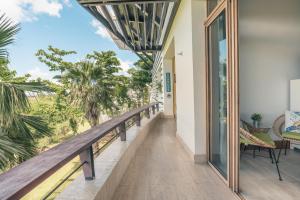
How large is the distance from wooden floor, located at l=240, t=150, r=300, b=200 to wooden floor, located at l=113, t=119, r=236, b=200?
27cm

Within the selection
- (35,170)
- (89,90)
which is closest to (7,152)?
(35,170)

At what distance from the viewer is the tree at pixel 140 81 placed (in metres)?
14.9

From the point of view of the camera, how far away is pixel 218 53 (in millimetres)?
2902

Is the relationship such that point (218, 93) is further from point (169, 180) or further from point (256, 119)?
point (256, 119)

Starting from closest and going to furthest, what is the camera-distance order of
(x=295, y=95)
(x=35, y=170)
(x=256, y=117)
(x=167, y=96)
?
(x=35, y=170) → (x=295, y=95) → (x=256, y=117) → (x=167, y=96)

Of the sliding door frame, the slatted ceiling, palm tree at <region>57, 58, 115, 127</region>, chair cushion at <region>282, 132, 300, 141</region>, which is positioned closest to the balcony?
the sliding door frame

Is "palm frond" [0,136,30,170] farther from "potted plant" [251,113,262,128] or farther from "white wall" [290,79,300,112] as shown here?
"white wall" [290,79,300,112]

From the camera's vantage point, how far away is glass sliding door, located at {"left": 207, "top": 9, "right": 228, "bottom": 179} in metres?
2.70

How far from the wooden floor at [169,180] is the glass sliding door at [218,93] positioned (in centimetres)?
25

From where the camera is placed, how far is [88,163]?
6.27 ft

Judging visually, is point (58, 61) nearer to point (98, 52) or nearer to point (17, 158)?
point (98, 52)

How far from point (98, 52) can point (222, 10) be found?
34.1ft

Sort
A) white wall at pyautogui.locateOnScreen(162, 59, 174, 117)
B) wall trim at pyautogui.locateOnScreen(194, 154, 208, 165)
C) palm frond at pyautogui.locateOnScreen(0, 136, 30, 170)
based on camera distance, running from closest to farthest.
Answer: palm frond at pyautogui.locateOnScreen(0, 136, 30, 170) < wall trim at pyautogui.locateOnScreen(194, 154, 208, 165) < white wall at pyautogui.locateOnScreen(162, 59, 174, 117)

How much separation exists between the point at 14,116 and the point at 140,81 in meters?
13.3
